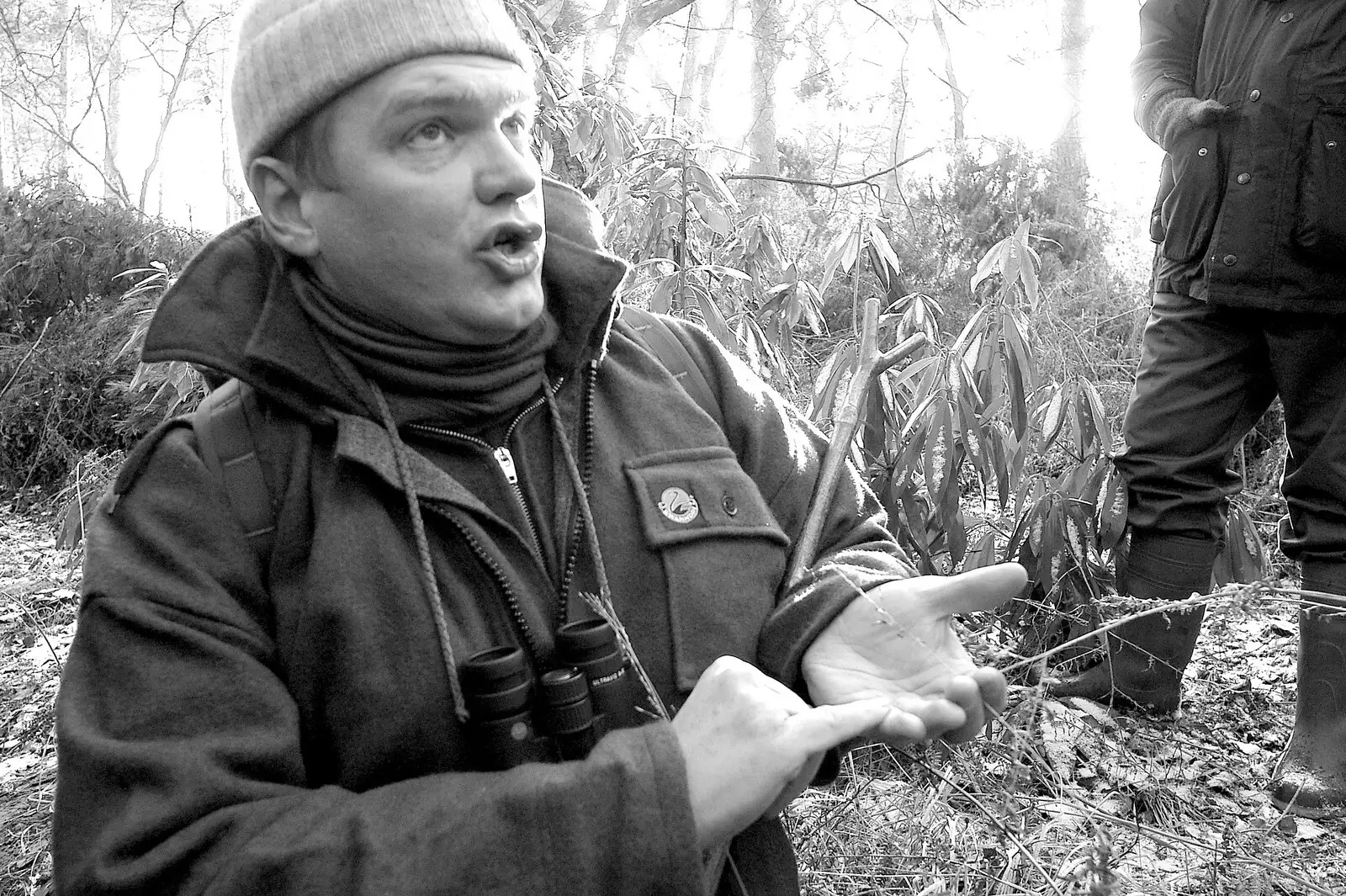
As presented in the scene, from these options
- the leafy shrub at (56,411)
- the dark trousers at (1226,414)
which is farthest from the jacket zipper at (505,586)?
the leafy shrub at (56,411)

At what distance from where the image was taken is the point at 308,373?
55.4 inches

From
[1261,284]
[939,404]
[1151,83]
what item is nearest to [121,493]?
[939,404]

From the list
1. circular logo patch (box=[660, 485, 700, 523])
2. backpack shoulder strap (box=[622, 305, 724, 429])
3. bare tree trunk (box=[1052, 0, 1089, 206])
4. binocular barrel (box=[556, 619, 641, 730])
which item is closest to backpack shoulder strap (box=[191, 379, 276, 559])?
binocular barrel (box=[556, 619, 641, 730])

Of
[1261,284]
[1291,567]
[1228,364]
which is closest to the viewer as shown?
[1261,284]

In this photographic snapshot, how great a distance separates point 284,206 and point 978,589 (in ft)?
3.63

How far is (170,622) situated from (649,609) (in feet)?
2.08

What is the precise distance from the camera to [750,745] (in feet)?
3.99

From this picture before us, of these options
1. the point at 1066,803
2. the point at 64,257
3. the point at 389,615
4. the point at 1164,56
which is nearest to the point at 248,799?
the point at 389,615

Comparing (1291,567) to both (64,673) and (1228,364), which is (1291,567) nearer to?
(1228,364)

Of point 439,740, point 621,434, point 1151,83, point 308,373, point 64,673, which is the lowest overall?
point 439,740

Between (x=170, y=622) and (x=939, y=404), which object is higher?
(x=170, y=622)

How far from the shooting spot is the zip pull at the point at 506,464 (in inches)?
59.3

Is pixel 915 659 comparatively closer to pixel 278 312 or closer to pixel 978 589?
pixel 978 589

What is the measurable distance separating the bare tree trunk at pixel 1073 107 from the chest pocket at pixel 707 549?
9576 mm
